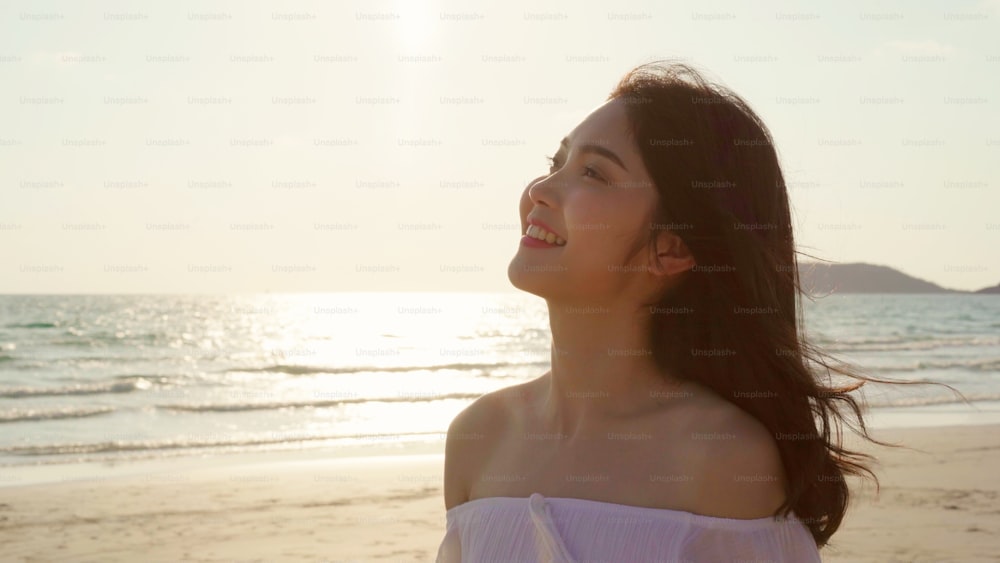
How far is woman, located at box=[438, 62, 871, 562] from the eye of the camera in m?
2.44

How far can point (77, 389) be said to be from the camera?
64.2 feet

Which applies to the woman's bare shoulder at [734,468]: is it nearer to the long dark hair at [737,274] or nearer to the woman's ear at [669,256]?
the long dark hair at [737,274]

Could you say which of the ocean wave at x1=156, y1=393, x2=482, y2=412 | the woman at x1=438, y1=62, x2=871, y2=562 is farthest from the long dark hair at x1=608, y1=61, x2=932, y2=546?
the ocean wave at x1=156, y1=393, x2=482, y2=412

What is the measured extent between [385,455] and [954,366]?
60.5 ft

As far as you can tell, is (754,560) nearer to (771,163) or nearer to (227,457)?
(771,163)

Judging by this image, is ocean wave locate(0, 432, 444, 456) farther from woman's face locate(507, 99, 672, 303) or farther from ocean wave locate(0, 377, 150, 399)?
woman's face locate(507, 99, 672, 303)

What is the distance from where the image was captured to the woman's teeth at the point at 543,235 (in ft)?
8.80

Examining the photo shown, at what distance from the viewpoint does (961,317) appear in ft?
181

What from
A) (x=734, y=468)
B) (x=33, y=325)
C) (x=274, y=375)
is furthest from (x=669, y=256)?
(x=33, y=325)

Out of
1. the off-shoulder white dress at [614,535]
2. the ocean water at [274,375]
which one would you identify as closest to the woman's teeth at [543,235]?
the off-shoulder white dress at [614,535]

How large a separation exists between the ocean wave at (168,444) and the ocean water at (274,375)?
0.03 metres

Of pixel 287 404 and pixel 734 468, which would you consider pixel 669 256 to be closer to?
pixel 734 468

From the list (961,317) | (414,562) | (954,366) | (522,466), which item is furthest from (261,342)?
(961,317)

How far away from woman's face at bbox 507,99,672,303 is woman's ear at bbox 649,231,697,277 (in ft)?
0.10
